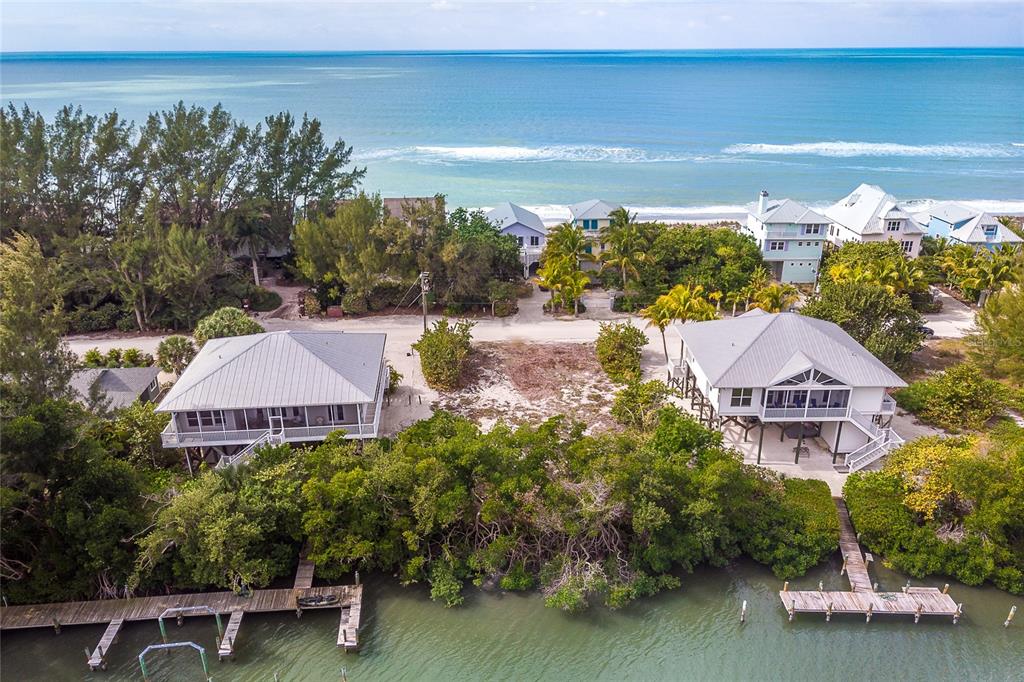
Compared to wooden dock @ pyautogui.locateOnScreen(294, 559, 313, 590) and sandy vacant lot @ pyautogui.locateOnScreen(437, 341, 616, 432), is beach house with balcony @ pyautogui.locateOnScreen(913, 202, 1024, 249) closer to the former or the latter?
sandy vacant lot @ pyautogui.locateOnScreen(437, 341, 616, 432)

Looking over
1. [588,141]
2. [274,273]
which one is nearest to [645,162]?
[588,141]

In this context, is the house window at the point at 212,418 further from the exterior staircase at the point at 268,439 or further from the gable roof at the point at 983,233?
the gable roof at the point at 983,233

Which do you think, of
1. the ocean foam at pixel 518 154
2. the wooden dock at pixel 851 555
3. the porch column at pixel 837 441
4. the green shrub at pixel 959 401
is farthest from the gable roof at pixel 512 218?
the ocean foam at pixel 518 154

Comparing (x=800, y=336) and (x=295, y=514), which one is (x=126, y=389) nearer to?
(x=295, y=514)

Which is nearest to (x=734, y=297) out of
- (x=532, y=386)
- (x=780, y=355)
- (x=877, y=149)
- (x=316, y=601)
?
(x=780, y=355)

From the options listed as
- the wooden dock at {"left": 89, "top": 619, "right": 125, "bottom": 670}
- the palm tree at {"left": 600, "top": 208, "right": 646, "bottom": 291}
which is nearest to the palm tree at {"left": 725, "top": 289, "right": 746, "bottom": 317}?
the palm tree at {"left": 600, "top": 208, "right": 646, "bottom": 291}
